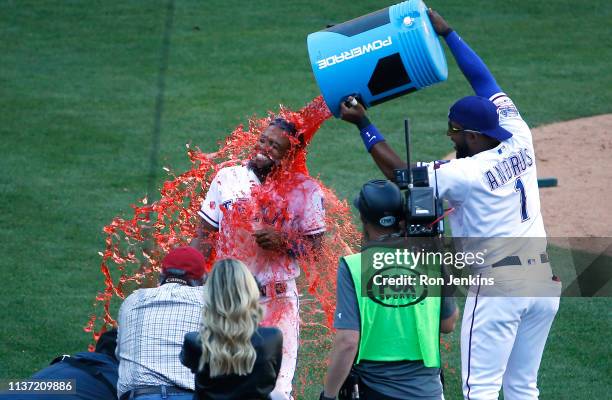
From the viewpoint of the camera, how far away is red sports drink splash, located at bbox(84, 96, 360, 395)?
521cm

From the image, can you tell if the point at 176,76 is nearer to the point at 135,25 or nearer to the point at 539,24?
the point at 135,25

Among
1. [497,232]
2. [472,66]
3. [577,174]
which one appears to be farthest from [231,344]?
[577,174]

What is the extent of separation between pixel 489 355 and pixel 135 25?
12.5 m

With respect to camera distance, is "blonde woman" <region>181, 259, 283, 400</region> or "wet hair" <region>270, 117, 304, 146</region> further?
"wet hair" <region>270, 117, 304, 146</region>

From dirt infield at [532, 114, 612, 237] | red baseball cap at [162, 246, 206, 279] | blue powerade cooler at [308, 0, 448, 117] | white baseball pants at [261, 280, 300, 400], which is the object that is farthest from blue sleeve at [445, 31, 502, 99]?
dirt infield at [532, 114, 612, 237]

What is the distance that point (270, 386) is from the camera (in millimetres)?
3953

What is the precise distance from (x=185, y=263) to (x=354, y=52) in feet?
4.28

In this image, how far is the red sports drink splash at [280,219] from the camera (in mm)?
5211

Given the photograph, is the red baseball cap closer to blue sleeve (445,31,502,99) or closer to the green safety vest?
the green safety vest

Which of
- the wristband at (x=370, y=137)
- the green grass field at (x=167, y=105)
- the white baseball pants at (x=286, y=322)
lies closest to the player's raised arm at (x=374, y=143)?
the wristband at (x=370, y=137)

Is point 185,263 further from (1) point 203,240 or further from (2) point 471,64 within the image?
(2) point 471,64

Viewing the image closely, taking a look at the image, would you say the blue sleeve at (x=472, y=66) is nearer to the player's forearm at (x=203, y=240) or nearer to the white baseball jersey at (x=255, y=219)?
the white baseball jersey at (x=255, y=219)

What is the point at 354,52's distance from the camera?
474cm

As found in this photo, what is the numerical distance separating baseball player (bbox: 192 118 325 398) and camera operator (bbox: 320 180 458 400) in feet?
3.43
